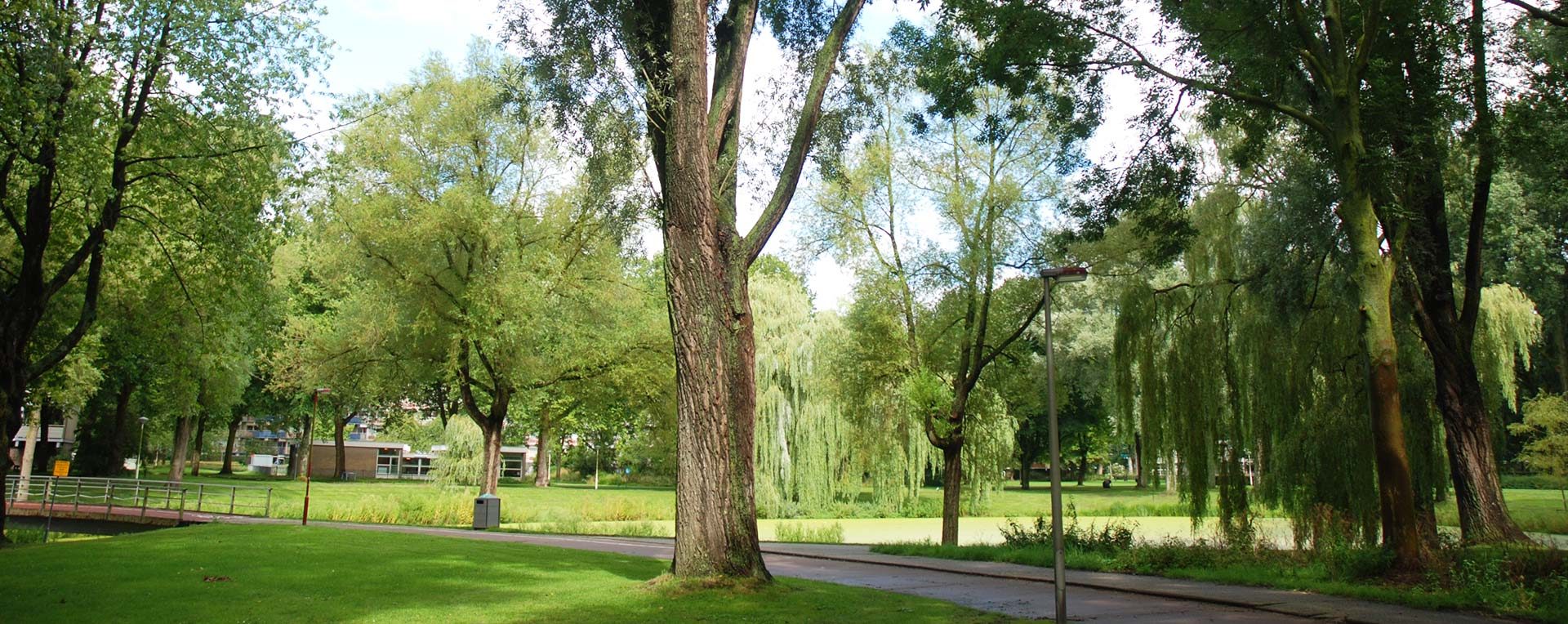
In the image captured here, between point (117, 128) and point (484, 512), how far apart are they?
12992 mm

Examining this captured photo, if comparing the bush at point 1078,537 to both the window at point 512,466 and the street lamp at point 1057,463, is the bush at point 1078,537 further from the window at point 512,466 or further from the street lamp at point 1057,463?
the window at point 512,466

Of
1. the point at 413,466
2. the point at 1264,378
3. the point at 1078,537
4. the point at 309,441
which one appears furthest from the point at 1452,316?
the point at 413,466

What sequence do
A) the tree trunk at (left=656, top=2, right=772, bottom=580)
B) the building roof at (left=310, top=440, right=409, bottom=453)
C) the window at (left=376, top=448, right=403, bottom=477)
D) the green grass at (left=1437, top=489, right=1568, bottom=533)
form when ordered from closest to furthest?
1. the tree trunk at (left=656, top=2, right=772, bottom=580)
2. the green grass at (left=1437, top=489, right=1568, bottom=533)
3. the building roof at (left=310, top=440, right=409, bottom=453)
4. the window at (left=376, top=448, right=403, bottom=477)

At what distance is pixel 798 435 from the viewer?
29.9 metres

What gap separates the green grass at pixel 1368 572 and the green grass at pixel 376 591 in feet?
16.3

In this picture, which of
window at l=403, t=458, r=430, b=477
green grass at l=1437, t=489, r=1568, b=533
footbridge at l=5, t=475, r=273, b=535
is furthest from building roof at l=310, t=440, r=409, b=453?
green grass at l=1437, t=489, r=1568, b=533

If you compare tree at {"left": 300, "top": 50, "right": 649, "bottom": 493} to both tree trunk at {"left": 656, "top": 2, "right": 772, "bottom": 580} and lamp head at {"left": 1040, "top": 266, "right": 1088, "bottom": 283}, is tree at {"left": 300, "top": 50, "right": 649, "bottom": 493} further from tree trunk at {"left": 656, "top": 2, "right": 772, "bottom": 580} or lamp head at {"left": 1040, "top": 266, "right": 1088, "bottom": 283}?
lamp head at {"left": 1040, "top": 266, "right": 1088, "bottom": 283}

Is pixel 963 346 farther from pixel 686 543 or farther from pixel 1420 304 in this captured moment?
pixel 686 543

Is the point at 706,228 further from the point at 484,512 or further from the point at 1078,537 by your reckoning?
the point at 484,512

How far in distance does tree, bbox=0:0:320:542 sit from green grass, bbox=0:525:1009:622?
14.5ft

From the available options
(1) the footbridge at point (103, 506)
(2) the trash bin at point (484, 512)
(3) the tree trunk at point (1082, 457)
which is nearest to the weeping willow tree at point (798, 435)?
(2) the trash bin at point (484, 512)

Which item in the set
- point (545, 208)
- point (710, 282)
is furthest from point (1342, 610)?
point (545, 208)

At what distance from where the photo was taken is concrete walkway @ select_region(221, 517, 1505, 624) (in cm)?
961

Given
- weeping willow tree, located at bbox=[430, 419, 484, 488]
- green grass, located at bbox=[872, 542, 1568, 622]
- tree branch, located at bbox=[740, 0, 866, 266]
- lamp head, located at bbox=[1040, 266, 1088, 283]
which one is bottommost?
green grass, located at bbox=[872, 542, 1568, 622]
